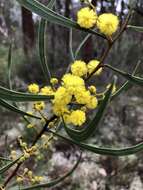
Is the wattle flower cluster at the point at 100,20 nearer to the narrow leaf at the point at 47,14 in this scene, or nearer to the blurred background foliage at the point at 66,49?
the narrow leaf at the point at 47,14

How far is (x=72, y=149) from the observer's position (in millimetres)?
4344

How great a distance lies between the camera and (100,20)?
54.6 inches

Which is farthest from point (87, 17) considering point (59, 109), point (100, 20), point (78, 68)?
point (59, 109)

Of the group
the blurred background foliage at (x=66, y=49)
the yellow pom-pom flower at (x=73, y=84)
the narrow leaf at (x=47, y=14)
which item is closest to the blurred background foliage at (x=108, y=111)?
the blurred background foliage at (x=66, y=49)

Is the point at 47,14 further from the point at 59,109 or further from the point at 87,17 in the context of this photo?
the point at 59,109

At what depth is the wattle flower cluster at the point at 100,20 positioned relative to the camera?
137 centimetres

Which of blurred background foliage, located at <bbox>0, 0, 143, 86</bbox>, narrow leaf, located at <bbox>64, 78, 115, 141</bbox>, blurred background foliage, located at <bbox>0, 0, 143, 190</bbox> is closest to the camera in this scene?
narrow leaf, located at <bbox>64, 78, 115, 141</bbox>

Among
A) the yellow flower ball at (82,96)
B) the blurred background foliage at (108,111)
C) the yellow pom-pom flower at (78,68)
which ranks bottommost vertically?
the yellow flower ball at (82,96)

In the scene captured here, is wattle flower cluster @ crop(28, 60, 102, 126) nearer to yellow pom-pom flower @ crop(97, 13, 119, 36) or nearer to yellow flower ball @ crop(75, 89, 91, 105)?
yellow flower ball @ crop(75, 89, 91, 105)

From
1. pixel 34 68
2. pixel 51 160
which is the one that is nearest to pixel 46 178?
pixel 51 160

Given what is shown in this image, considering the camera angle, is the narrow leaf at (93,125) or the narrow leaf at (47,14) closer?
the narrow leaf at (93,125)

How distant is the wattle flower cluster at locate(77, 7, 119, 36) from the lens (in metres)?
1.37

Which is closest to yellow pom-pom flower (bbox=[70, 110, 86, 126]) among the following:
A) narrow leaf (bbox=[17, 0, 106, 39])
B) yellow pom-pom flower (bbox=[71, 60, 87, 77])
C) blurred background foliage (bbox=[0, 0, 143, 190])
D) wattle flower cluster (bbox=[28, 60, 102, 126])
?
wattle flower cluster (bbox=[28, 60, 102, 126])

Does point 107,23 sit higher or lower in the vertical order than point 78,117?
higher
